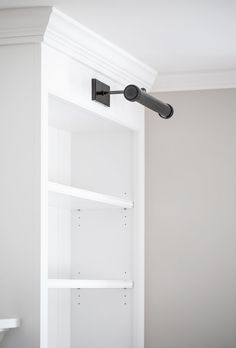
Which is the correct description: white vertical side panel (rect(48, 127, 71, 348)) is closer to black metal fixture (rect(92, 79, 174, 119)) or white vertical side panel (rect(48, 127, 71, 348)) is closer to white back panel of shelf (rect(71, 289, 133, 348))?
white back panel of shelf (rect(71, 289, 133, 348))

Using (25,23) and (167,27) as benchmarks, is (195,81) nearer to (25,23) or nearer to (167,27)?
(167,27)

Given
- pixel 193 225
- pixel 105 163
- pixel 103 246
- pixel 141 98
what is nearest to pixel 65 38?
pixel 141 98

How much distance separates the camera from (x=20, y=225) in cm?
303

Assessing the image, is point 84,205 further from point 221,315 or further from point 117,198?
point 221,315

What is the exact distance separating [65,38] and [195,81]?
111 centimetres

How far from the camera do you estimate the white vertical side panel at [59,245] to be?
380 cm

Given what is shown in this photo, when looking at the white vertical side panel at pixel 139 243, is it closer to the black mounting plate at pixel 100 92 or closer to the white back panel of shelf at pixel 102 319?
the white back panel of shelf at pixel 102 319

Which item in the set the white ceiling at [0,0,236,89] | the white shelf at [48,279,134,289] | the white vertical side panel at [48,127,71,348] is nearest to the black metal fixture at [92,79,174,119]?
the white ceiling at [0,0,236,89]

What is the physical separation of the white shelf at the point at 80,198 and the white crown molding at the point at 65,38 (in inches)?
22.9

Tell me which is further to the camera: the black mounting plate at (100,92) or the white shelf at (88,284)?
the black mounting plate at (100,92)

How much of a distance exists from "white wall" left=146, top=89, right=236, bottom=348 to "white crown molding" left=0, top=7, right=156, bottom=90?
0.51 m

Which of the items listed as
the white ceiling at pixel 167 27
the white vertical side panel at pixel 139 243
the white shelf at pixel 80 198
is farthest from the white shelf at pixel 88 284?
the white ceiling at pixel 167 27

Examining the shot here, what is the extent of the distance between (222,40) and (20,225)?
127 centimetres

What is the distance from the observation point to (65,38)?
10.4ft
